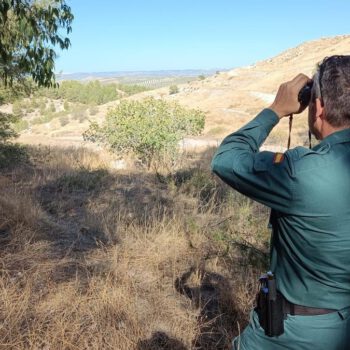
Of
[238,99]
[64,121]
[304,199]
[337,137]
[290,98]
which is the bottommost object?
[64,121]

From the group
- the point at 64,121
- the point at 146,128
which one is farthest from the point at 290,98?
the point at 64,121

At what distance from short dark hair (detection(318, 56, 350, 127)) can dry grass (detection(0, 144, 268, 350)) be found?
2.00m

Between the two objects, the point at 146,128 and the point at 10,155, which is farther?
the point at 146,128

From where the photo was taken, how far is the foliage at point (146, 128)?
10.2m

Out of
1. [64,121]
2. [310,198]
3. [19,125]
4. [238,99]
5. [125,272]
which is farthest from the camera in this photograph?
[64,121]

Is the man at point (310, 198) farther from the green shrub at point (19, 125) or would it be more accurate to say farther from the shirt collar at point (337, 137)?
the green shrub at point (19, 125)

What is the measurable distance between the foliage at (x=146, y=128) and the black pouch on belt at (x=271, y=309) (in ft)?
27.6

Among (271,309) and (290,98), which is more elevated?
(290,98)

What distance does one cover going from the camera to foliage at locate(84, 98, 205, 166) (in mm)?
10164

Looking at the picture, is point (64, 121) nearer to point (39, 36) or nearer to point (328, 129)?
point (39, 36)


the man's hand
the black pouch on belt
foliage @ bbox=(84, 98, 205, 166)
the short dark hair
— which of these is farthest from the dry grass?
foliage @ bbox=(84, 98, 205, 166)

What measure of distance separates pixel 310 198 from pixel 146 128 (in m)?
9.30

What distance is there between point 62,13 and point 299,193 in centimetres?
335

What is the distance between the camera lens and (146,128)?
10.4 meters
